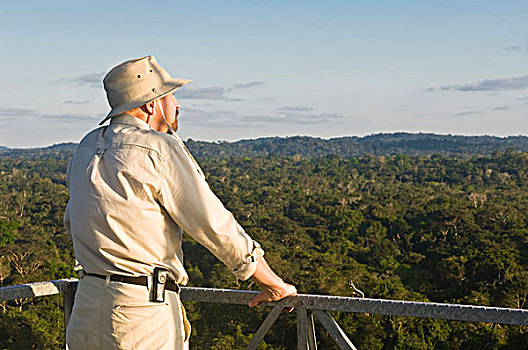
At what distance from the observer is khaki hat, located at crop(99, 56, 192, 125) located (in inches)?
65.7

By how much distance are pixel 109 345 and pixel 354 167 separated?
257ft

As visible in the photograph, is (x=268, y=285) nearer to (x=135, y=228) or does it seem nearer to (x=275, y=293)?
(x=275, y=293)

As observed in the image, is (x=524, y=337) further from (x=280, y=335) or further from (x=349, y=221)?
(x=349, y=221)

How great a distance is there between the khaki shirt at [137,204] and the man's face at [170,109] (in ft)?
0.53

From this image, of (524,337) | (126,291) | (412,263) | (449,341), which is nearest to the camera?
(126,291)

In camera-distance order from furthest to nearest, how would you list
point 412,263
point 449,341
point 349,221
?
point 349,221
point 412,263
point 449,341

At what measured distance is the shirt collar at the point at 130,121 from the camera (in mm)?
1666

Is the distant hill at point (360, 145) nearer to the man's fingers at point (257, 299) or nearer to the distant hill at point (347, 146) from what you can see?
the distant hill at point (347, 146)

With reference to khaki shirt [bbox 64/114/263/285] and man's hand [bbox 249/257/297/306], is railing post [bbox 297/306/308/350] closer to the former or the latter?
man's hand [bbox 249/257/297/306]

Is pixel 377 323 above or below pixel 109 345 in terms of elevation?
below

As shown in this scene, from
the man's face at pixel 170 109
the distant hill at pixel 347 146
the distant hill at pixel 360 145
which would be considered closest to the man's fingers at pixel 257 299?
the man's face at pixel 170 109

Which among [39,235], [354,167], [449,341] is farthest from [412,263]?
[354,167]

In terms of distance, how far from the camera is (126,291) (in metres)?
1.56

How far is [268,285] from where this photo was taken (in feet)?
6.18
